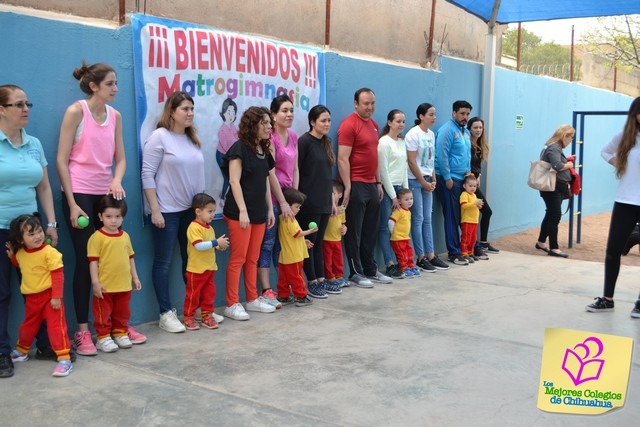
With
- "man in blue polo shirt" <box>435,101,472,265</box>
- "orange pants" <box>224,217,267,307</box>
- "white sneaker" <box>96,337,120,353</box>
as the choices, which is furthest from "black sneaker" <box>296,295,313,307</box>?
"man in blue polo shirt" <box>435,101,472,265</box>

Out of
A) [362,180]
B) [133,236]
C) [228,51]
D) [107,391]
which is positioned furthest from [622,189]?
[107,391]

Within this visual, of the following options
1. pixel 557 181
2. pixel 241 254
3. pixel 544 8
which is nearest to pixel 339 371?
pixel 241 254

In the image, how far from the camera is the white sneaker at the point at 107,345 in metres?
4.95

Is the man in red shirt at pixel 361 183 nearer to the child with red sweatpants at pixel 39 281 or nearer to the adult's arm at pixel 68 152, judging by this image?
the adult's arm at pixel 68 152

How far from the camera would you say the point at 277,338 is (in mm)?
5418

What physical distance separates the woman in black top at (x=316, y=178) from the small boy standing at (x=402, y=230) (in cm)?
121

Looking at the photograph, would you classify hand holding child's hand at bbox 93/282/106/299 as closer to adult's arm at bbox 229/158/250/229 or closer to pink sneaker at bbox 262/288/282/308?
adult's arm at bbox 229/158/250/229

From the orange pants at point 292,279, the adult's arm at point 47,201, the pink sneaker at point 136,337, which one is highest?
the adult's arm at point 47,201

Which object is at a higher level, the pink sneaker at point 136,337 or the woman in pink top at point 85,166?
the woman in pink top at point 85,166

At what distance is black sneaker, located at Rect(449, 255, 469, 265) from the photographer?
8.80 m

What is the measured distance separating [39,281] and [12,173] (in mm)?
683

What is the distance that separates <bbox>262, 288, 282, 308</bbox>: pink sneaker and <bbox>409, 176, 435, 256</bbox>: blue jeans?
244cm

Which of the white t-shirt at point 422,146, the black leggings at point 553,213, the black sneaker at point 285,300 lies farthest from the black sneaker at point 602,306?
the black leggings at point 553,213

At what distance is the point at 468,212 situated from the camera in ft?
29.0
